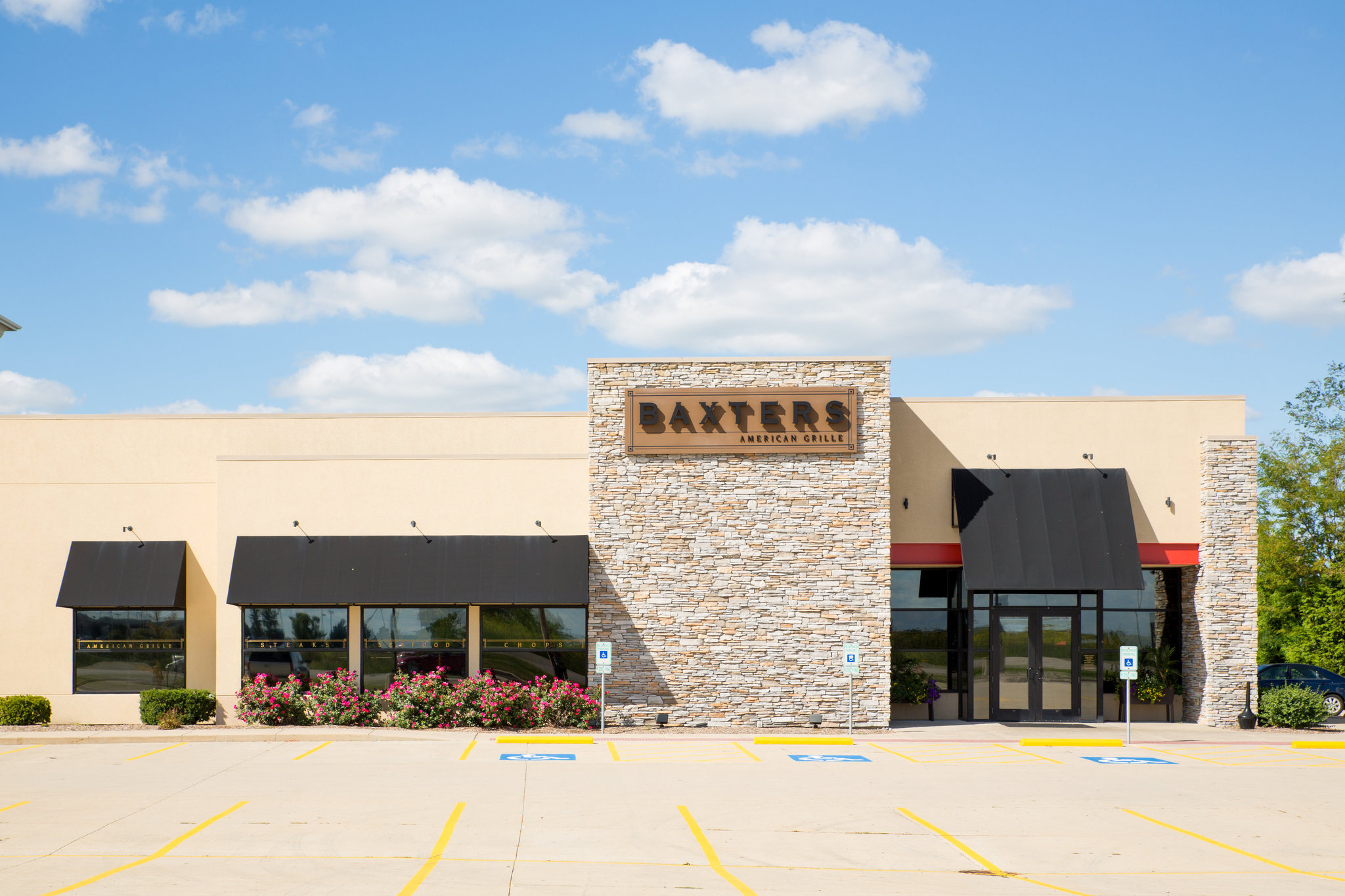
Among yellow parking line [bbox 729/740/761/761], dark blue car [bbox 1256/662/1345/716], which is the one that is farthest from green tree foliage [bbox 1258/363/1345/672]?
yellow parking line [bbox 729/740/761/761]

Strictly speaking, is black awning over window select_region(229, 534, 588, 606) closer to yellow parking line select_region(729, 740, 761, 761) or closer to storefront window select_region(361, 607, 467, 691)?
storefront window select_region(361, 607, 467, 691)

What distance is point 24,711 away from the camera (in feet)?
74.5

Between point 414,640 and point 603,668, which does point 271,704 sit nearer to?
point 414,640

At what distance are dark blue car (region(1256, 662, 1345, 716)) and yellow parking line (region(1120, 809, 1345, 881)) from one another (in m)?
15.3

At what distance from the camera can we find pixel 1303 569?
3922 cm

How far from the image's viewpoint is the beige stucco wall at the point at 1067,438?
79.2 ft

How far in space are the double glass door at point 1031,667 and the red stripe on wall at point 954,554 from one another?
1686mm

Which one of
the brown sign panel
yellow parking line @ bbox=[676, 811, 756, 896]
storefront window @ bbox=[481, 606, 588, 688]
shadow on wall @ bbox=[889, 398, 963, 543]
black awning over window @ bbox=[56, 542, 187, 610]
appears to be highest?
the brown sign panel

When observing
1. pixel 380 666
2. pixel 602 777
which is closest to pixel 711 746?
pixel 602 777

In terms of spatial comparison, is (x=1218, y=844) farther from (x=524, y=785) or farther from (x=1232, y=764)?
(x=524, y=785)

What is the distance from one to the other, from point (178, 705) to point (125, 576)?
3.46 m

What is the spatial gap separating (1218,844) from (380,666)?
664 inches

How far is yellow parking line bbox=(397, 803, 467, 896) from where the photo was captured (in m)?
10.1

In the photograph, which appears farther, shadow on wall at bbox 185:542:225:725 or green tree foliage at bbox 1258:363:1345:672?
green tree foliage at bbox 1258:363:1345:672
